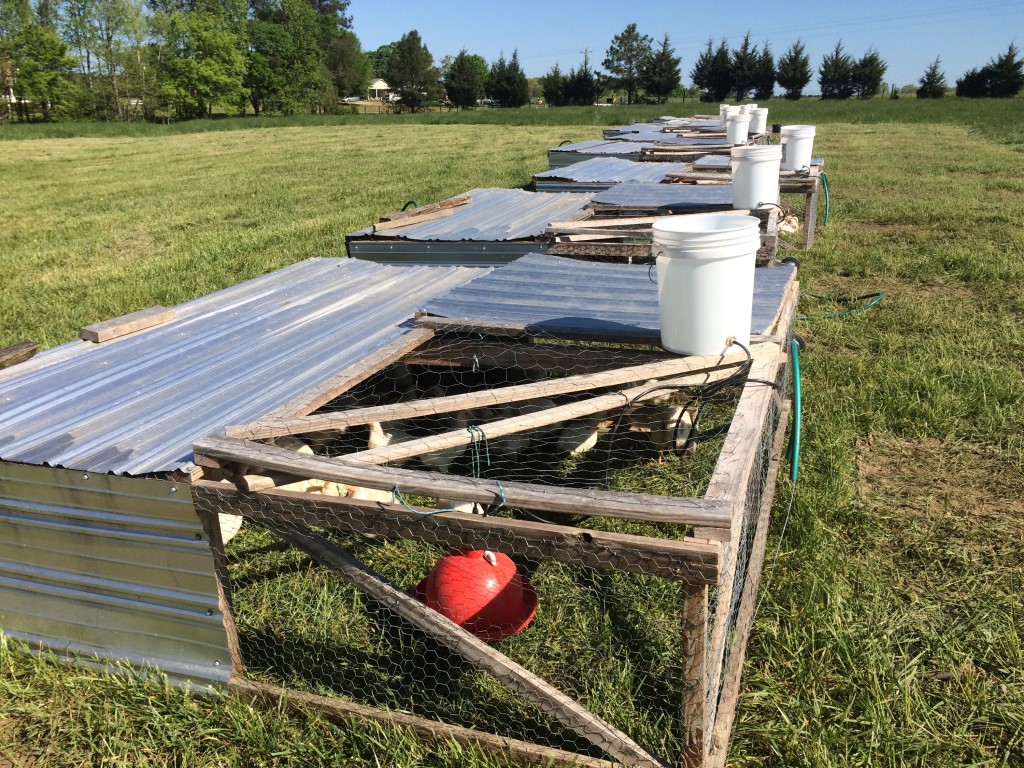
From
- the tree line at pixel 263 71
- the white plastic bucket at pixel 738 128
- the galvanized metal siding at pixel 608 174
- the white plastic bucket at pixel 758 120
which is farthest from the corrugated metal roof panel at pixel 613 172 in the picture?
the tree line at pixel 263 71

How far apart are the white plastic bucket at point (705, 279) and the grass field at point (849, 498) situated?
1.13 metres

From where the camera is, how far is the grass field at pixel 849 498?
2.61m

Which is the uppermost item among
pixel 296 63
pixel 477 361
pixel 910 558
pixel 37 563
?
pixel 296 63

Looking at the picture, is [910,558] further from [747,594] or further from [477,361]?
[477,361]

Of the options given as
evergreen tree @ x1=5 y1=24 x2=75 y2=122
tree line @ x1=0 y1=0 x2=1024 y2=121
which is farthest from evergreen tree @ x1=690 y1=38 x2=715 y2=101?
evergreen tree @ x1=5 y1=24 x2=75 y2=122

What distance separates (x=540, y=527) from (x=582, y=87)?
7792 cm

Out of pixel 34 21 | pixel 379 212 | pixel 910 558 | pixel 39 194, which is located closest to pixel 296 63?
pixel 34 21

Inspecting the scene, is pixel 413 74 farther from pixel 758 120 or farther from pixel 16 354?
pixel 16 354

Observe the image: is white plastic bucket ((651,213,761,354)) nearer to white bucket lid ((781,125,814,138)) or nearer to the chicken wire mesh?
the chicken wire mesh

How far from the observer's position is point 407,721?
259 centimetres

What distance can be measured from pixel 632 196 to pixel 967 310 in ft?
10.6

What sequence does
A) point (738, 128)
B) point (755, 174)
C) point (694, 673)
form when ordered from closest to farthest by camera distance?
point (694, 673), point (755, 174), point (738, 128)

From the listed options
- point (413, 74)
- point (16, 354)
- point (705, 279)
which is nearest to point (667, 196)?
point (705, 279)

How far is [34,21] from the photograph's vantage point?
65312 millimetres
